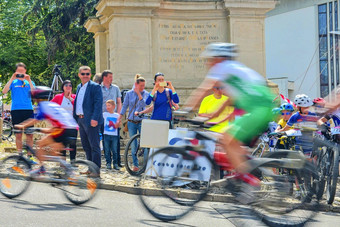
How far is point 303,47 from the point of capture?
6084 cm

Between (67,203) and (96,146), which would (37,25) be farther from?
(67,203)

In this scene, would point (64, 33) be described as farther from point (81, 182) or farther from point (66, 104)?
point (81, 182)

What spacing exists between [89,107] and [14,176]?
2.40 meters

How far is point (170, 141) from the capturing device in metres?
11.0

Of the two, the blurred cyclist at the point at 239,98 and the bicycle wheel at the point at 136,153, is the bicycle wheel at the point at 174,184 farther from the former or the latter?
the bicycle wheel at the point at 136,153

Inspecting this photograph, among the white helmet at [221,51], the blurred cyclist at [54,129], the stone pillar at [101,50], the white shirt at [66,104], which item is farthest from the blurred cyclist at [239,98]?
the stone pillar at [101,50]

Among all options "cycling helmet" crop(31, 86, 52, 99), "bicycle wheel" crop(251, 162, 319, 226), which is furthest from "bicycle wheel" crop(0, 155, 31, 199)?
"bicycle wheel" crop(251, 162, 319, 226)

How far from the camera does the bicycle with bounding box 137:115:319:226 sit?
6750mm

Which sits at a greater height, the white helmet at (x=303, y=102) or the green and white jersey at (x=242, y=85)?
the green and white jersey at (x=242, y=85)

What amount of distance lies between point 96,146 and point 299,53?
52882 millimetres

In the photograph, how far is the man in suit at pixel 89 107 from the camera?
1063 cm

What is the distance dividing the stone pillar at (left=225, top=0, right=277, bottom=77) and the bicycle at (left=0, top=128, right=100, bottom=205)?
35.5 feet

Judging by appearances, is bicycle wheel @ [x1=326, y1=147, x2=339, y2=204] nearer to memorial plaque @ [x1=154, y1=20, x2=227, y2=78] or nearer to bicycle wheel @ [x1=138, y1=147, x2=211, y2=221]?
bicycle wheel @ [x1=138, y1=147, x2=211, y2=221]

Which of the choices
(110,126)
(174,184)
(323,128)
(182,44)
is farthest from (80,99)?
(182,44)
